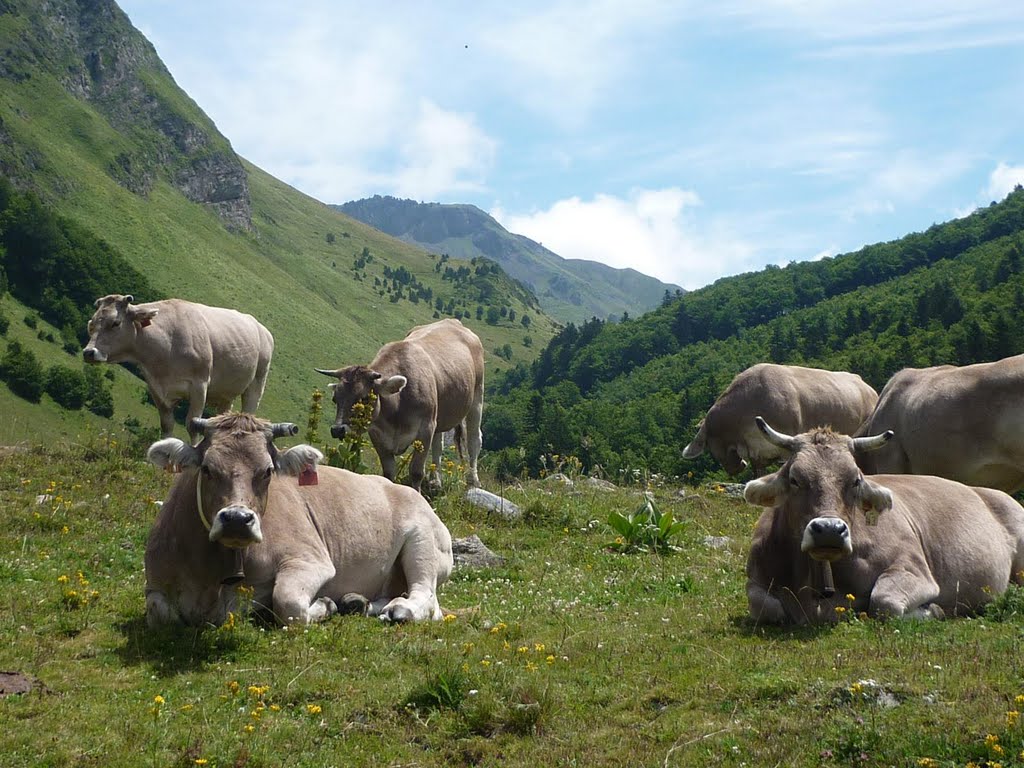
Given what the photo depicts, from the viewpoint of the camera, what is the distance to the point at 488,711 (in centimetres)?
673

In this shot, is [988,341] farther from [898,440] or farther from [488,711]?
[488,711]

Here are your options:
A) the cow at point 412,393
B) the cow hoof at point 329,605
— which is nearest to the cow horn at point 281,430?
the cow hoof at point 329,605

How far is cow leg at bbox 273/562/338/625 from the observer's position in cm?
896

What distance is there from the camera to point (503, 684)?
23.6ft

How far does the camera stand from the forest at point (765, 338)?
77.2m

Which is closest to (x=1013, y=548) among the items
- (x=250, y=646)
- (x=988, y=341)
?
(x=250, y=646)

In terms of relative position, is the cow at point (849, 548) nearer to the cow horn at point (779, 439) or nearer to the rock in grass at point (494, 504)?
the cow horn at point (779, 439)

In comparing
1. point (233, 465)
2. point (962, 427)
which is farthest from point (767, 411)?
point (233, 465)

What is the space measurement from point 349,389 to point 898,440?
966cm

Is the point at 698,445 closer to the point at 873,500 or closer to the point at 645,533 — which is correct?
the point at 645,533

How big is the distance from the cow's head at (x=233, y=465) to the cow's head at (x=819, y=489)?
4.70 m

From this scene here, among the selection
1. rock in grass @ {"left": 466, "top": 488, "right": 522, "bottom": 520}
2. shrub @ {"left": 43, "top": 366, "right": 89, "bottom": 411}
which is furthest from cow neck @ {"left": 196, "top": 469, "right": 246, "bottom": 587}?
shrub @ {"left": 43, "top": 366, "right": 89, "bottom": 411}

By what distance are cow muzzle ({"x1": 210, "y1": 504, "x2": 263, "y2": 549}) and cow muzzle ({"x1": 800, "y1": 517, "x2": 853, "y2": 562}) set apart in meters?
4.94

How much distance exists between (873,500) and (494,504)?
817cm
